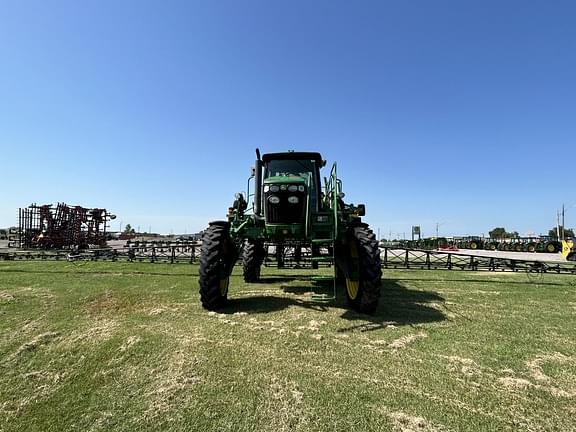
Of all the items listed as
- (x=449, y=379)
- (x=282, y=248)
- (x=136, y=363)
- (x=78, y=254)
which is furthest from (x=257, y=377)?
(x=78, y=254)

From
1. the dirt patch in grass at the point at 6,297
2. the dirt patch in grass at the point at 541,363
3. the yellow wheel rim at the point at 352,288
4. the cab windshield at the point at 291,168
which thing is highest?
the cab windshield at the point at 291,168

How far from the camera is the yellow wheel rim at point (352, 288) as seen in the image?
248 inches

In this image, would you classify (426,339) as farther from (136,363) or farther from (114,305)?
(114,305)

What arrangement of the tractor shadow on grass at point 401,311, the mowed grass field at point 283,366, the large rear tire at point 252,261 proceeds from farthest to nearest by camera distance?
the large rear tire at point 252,261, the tractor shadow on grass at point 401,311, the mowed grass field at point 283,366

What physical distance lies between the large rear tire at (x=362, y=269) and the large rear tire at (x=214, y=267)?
234 centimetres

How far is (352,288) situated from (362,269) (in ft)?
2.54

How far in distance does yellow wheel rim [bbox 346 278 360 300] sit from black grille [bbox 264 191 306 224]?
1485 mm

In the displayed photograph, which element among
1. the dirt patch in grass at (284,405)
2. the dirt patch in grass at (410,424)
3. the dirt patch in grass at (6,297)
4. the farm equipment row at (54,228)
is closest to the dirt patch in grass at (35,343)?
the dirt patch in grass at (6,297)

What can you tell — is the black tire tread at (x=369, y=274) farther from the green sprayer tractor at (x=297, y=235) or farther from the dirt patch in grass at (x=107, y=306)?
the dirt patch in grass at (x=107, y=306)

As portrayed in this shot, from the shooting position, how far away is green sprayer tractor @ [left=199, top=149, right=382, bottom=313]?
5871 millimetres

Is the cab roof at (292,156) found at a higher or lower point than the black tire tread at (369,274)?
higher

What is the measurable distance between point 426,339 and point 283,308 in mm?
2536

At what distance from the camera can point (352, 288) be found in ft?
21.1

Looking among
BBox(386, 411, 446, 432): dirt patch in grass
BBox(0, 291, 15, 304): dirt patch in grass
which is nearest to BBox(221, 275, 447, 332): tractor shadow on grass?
BBox(386, 411, 446, 432): dirt patch in grass
